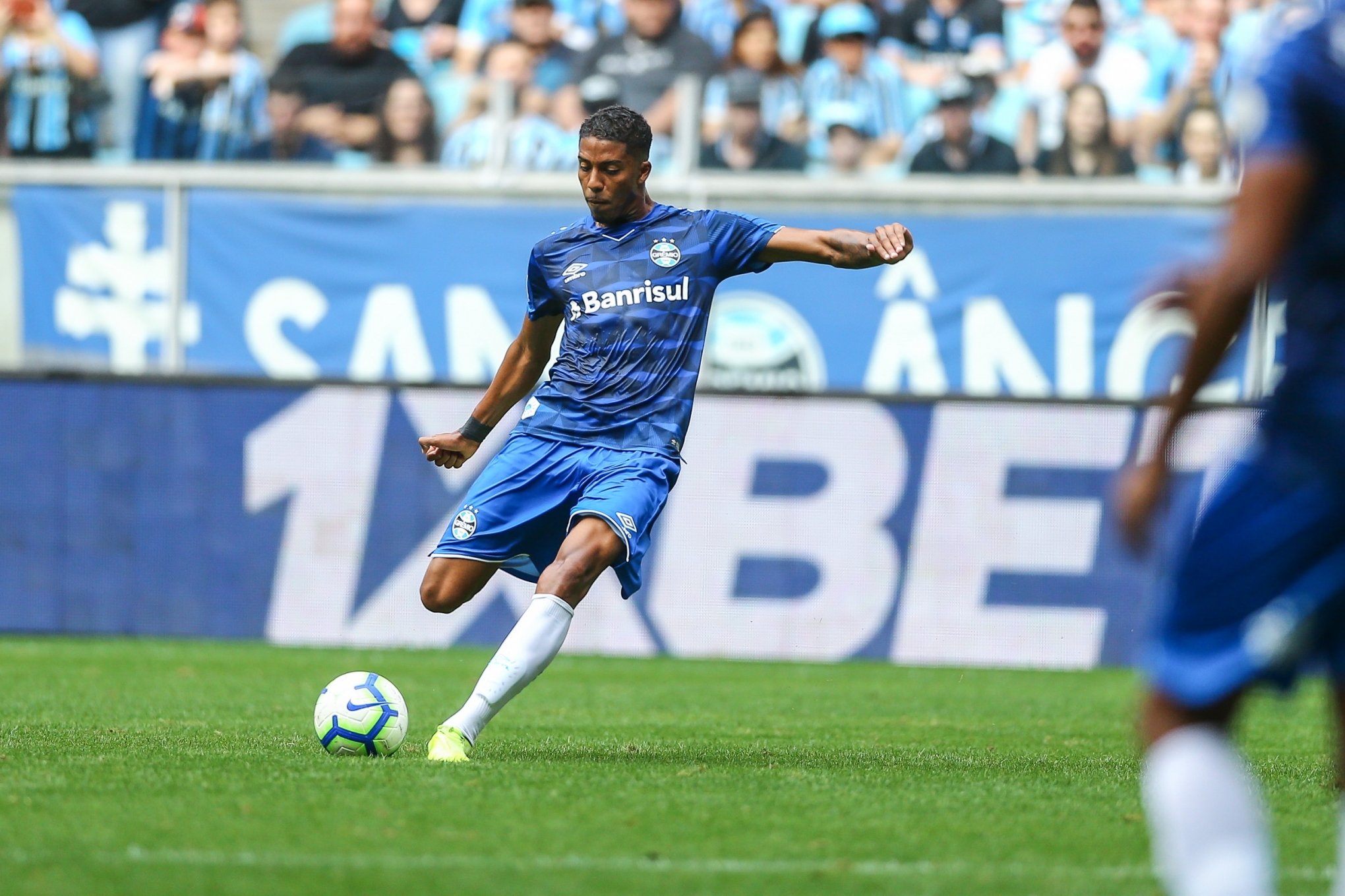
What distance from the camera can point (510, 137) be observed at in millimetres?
14781

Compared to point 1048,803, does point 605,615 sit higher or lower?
lower

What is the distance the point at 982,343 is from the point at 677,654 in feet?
11.3

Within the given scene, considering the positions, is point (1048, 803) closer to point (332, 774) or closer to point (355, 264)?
point (332, 774)

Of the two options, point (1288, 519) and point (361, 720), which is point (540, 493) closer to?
point (361, 720)

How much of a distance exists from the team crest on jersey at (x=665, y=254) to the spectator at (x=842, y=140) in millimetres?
7658

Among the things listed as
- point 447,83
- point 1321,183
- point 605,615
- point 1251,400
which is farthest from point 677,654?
point 1321,183

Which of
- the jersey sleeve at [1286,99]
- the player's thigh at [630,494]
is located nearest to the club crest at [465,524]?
the player's thigh at [630,494]

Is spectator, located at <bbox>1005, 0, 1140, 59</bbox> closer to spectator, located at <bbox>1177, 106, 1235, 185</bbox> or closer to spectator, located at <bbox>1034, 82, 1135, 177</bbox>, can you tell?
spectator, located at <bbox>1034, 82, 1135, 177</bbox>

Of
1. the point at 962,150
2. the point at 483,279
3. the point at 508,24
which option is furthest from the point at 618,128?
the point at 508,24

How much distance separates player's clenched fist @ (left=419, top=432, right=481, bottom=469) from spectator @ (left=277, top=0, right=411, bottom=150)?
28.2 ft

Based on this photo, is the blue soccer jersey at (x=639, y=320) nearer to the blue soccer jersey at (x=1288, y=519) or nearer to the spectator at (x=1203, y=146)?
the blue soccer jersey at (x=1288, y=519)

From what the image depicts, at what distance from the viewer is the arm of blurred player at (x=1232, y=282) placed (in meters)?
3.23

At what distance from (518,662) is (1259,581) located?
3.60 metres

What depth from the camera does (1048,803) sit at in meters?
5.79
